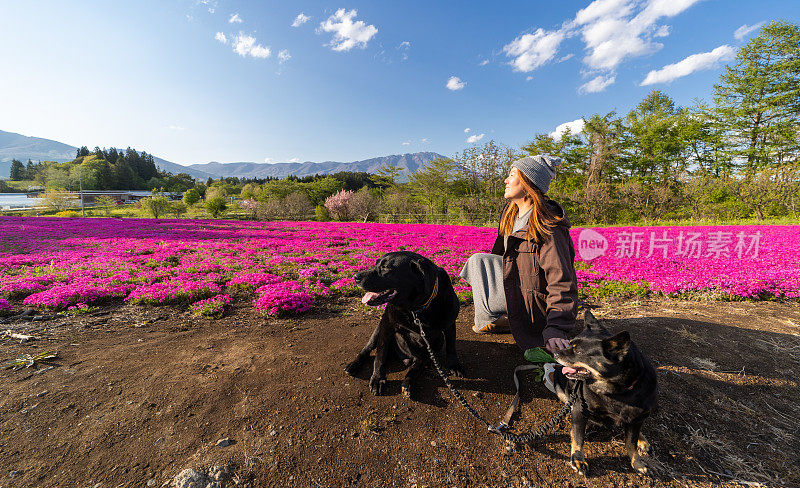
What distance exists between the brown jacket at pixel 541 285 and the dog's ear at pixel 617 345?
0.47 m

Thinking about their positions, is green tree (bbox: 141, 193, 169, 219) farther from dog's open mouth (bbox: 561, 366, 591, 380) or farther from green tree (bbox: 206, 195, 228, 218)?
dog's open mouth (bbox: 561, 366, 591, 380)

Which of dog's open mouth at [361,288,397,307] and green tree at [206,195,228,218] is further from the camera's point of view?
green tree at [206,195,228,218]

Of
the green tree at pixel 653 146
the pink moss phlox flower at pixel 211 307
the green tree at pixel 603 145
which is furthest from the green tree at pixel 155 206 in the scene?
the green tree at pixel 653 146

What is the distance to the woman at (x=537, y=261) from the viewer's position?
2256 mm

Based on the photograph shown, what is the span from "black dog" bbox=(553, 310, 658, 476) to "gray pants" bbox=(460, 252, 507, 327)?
1.48 meters

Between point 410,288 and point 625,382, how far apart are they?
1606 mm

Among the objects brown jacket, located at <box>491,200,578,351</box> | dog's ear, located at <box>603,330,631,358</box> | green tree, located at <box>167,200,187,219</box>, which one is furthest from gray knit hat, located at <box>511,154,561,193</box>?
green tree, located at <box>167,200,187,219</box>

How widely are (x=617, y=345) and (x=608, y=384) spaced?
0.34 meters

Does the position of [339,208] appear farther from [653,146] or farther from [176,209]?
[653,146]

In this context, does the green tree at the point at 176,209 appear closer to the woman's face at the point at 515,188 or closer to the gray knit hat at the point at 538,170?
the woman's face at the point at 515,188

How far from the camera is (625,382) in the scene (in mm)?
1736

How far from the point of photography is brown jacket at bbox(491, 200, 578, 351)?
7.32ft

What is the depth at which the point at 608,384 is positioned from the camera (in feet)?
5.83

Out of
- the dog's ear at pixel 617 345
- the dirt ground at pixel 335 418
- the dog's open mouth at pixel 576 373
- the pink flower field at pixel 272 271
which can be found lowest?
the dirt ground at pixel 335 418
